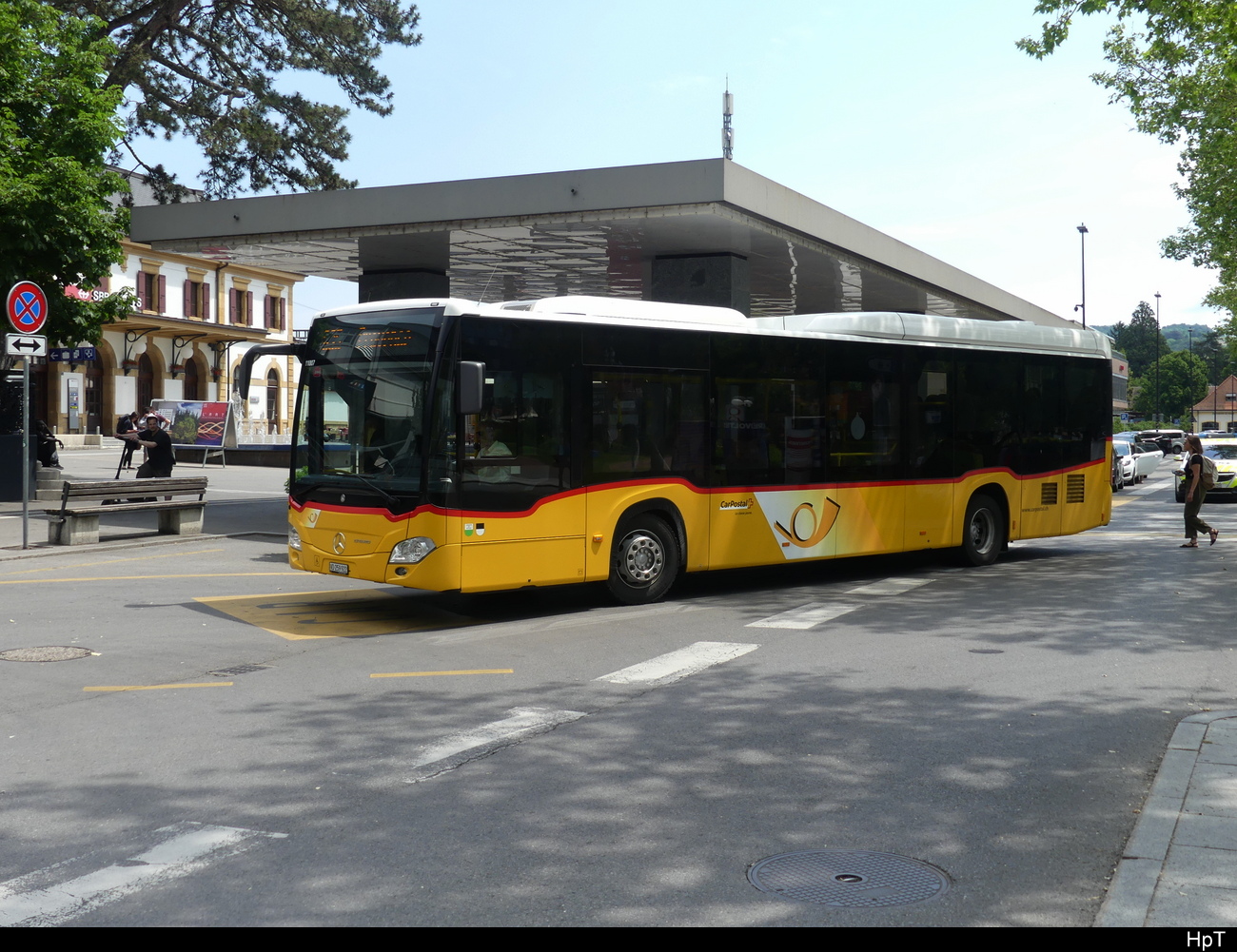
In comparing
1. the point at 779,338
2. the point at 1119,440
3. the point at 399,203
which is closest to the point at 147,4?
the point at 399,203

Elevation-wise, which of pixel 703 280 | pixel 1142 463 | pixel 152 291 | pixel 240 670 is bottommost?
pixel 240 670

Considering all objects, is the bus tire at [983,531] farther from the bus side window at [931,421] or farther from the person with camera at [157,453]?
the person with camera at [157,453]

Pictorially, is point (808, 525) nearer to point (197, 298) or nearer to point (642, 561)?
point (642, 561)

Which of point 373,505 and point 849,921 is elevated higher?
point 373,505

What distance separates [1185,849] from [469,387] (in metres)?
6.72

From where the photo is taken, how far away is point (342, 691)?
7.86 m

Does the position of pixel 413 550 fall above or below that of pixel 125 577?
above

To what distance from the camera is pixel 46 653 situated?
354 inches

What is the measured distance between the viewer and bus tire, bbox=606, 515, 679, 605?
11820mm

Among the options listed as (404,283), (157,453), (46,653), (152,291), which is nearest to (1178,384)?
(152,291)

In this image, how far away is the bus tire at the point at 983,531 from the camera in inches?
615

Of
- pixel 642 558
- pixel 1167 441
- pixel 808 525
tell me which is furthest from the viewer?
pixel 1167 441

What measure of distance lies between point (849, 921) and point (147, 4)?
95.2ft

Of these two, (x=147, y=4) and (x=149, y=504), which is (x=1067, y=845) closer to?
(x=149, y=504)
